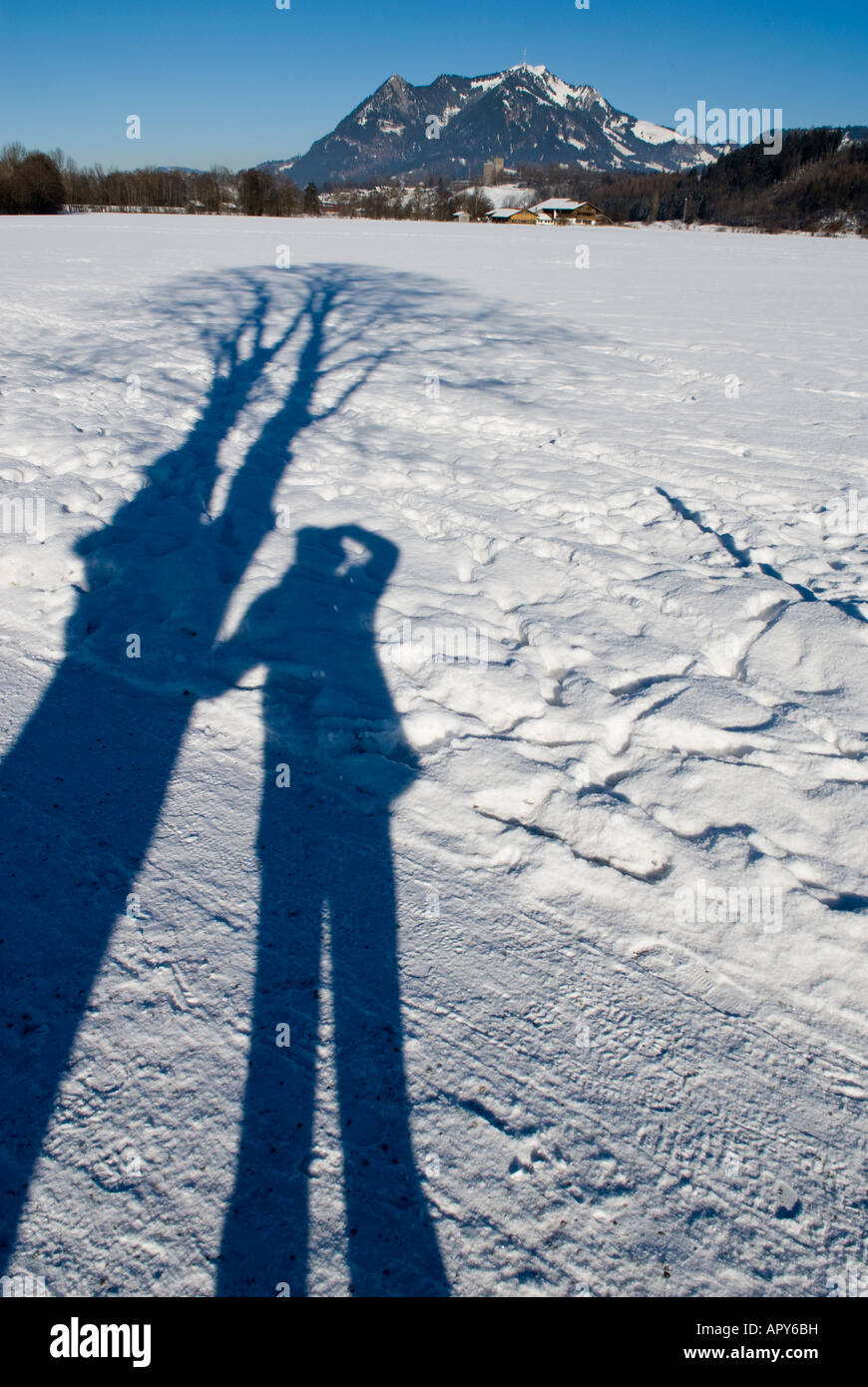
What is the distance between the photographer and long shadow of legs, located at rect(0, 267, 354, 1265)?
1980mm

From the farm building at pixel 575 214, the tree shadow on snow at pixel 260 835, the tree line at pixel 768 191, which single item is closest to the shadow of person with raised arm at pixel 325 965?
the tree shadow on snow at pixel 260 835

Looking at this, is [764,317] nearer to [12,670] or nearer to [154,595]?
[154,595]

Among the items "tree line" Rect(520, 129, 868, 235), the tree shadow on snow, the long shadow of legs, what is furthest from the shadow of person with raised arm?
"tree line" Rect(520, 129, 868, 235)

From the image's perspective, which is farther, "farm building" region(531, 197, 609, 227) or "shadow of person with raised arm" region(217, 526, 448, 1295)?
"farm building" region(531, 197, 609, 227)

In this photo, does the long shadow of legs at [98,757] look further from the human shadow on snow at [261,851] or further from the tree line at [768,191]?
the tree line at [768,191]

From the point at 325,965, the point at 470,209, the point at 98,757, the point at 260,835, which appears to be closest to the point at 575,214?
the point at 470,209

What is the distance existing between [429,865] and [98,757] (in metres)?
1.50

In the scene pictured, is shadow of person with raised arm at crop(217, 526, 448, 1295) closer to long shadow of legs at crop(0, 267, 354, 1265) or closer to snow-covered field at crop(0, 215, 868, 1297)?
snow-covered field at crop(0, 215, 868, 1297)

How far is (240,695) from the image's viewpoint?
329cm

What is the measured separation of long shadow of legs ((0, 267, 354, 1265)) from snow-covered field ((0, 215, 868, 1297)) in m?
0.02

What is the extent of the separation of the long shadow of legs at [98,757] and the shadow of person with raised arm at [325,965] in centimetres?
42

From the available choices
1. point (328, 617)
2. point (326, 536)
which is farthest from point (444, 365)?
point (328, 617)

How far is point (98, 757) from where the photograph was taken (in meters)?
2.95

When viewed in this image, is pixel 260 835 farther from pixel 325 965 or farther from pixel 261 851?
pixel 325 965
